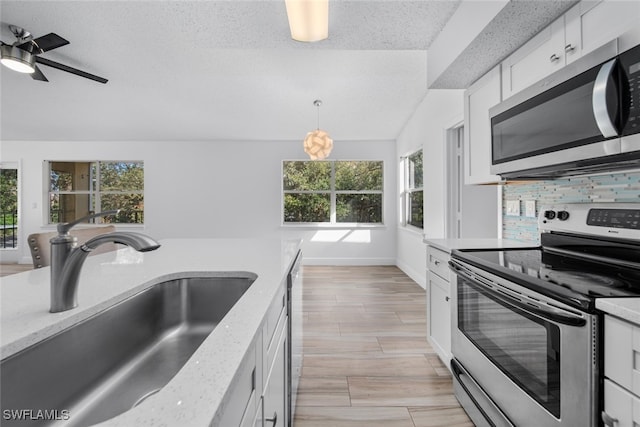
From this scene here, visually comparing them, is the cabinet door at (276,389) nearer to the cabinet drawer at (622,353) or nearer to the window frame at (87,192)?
the cabinet drawer at (622,353)

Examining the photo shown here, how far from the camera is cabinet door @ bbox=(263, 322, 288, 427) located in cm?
90

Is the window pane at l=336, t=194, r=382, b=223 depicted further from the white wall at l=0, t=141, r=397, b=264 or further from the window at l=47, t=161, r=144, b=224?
the window at l=47, t=161, r=144, b=224

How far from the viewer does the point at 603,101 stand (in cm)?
109

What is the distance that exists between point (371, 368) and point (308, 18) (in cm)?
235

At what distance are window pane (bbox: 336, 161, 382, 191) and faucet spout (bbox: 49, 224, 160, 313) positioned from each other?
5294 millimetres

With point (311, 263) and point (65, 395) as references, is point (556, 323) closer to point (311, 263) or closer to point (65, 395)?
point (65, 395)

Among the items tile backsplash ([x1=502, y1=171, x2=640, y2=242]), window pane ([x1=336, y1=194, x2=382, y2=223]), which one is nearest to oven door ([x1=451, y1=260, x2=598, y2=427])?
tile backsplash ([x1=502, y1=171, x2=640, y2=242])

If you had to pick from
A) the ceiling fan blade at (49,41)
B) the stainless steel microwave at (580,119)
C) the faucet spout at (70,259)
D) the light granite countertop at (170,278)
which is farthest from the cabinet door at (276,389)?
the ceiling fan blade at (49,41)

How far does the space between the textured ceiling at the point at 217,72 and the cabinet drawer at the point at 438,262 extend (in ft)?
4.30

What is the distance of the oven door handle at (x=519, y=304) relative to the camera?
0.97m

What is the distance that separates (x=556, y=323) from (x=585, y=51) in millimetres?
1137

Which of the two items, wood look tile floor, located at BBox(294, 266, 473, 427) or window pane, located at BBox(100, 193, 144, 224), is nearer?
wood look tile floor, located at BBox(294, 266, 473, 427)

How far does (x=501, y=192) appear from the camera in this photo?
2.42 m

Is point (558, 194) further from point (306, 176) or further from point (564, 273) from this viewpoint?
point (306, 176)
